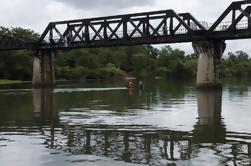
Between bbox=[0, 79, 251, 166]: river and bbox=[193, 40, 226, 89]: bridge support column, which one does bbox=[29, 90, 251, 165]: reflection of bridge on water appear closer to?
bbox=[0, 79, 251, 166]: river

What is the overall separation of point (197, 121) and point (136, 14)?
6215 centimetres

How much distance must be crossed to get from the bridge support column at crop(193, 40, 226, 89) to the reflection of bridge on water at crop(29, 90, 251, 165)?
150 ft

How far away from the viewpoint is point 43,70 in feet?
346

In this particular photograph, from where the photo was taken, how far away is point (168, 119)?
29656 mm

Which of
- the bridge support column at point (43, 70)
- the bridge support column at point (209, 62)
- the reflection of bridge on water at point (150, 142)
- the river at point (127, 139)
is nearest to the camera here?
the river at point (127, 139)

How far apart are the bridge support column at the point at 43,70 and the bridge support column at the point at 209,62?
130ft

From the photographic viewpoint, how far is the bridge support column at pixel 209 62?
71812 millimetres

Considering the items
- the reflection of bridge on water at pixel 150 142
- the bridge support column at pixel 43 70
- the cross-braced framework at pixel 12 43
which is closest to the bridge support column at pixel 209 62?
the bridge support column at pixel 43 70

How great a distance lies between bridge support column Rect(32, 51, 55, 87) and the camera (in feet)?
340

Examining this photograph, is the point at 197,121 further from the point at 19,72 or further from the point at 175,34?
the point at 19,72

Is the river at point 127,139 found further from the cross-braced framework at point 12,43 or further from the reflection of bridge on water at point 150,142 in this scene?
the cross-braced framework at point 12,43

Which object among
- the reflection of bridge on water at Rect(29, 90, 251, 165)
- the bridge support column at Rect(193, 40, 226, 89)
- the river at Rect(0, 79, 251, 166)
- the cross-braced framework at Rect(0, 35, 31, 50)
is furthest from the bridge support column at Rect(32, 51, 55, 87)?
the reflection of bridge on water at Rect(29, 90, 251, 165)

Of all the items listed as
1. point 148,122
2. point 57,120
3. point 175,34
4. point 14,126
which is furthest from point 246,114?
point 175,34

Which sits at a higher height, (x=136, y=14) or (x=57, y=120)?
(x=136, y=14)
